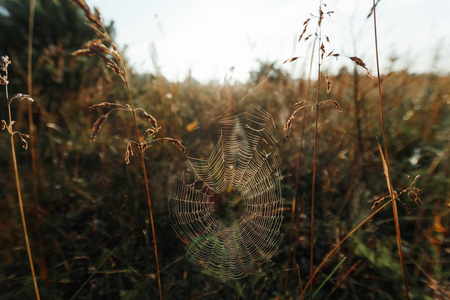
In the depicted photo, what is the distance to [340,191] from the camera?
255 centimetres

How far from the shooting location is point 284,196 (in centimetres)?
237

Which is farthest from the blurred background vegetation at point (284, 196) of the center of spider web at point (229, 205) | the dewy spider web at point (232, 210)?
the center of spider web at point (229, 205)

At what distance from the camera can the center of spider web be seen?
2.26 meters

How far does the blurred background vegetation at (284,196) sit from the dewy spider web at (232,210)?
0.11 meters

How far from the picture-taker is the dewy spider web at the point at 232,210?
1829 mm

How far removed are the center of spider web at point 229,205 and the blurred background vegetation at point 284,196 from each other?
39 centimetres

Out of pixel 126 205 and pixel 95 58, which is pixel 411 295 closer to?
pixel 126 205

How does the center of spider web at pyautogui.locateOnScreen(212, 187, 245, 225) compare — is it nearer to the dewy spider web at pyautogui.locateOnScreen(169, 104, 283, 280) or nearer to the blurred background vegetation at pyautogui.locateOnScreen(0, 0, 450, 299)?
the dewy spider web at pyautogui.locateOnScreen(169, 104, 283, 280)

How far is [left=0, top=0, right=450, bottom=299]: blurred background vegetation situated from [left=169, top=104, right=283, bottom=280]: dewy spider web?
114mm

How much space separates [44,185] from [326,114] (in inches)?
116

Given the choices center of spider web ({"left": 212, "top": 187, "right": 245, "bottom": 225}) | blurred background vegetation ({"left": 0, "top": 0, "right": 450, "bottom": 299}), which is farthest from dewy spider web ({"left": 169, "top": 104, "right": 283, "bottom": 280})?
blurred background vegetation ({"left": 0, "top": 0, "right": 450, "bottom": 299})

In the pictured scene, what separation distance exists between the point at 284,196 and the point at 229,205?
18.3 inches

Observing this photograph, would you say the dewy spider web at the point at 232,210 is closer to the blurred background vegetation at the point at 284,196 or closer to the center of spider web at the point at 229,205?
the center of spider web at the point at 229,205

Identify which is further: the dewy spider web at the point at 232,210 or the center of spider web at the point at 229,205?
the center of spider web at the point at 229,205
